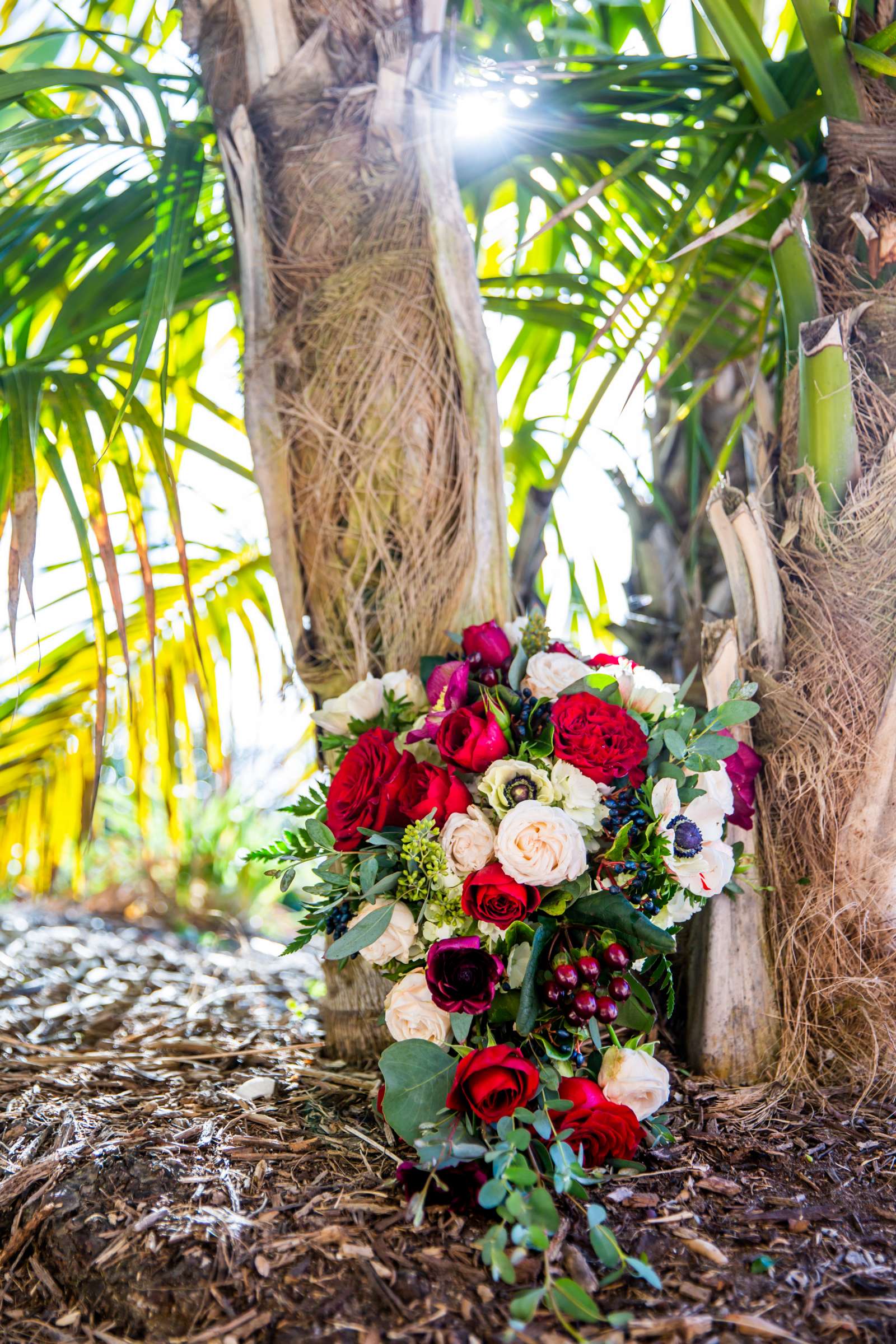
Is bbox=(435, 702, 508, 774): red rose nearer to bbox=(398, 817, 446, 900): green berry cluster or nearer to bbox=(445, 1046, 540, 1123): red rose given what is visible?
bbox=(398, 817, 446, 900): green berry cluster

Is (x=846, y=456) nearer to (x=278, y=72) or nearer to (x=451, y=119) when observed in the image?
(x=451, y=119)

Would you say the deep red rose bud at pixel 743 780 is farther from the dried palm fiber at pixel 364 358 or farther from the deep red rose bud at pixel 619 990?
the dried palm fiber at pixel 364 358

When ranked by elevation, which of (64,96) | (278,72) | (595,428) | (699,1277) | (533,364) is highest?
(64,96)

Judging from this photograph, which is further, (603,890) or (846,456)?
(846,456)

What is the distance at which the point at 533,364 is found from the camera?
6.37 ft

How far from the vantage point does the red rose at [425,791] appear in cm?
104

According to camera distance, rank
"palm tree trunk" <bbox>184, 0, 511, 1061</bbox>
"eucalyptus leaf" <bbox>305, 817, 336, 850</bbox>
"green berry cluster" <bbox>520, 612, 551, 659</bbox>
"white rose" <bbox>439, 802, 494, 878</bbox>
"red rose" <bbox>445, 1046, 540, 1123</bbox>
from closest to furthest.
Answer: "red rose" <bbox>445, 1046, 540, 1123</bbox> < "white rose" <bbox>439, 802, 494, 878</bbox> < "eucalyptus leaf" <bbox>305, 817, 336, 850</bbox> < "green berry cluster" <bbox>520, 612, 551, 659</bbox> < "palm tree trunk" <bbox>184, 0, 511, 1061</bbox>

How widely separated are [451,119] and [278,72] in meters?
0.26

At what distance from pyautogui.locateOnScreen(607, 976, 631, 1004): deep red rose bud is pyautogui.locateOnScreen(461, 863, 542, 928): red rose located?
12 centimetres

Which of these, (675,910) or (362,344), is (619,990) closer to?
(675,910)

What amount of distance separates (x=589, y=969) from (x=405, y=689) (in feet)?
1.51

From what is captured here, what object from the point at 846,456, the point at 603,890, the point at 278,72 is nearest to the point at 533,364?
the point at 278,72

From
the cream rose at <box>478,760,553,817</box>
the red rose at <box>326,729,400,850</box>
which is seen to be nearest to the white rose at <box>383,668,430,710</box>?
the red rose at <box>326,729,400,850</box>

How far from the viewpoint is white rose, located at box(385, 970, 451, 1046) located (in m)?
1.01
